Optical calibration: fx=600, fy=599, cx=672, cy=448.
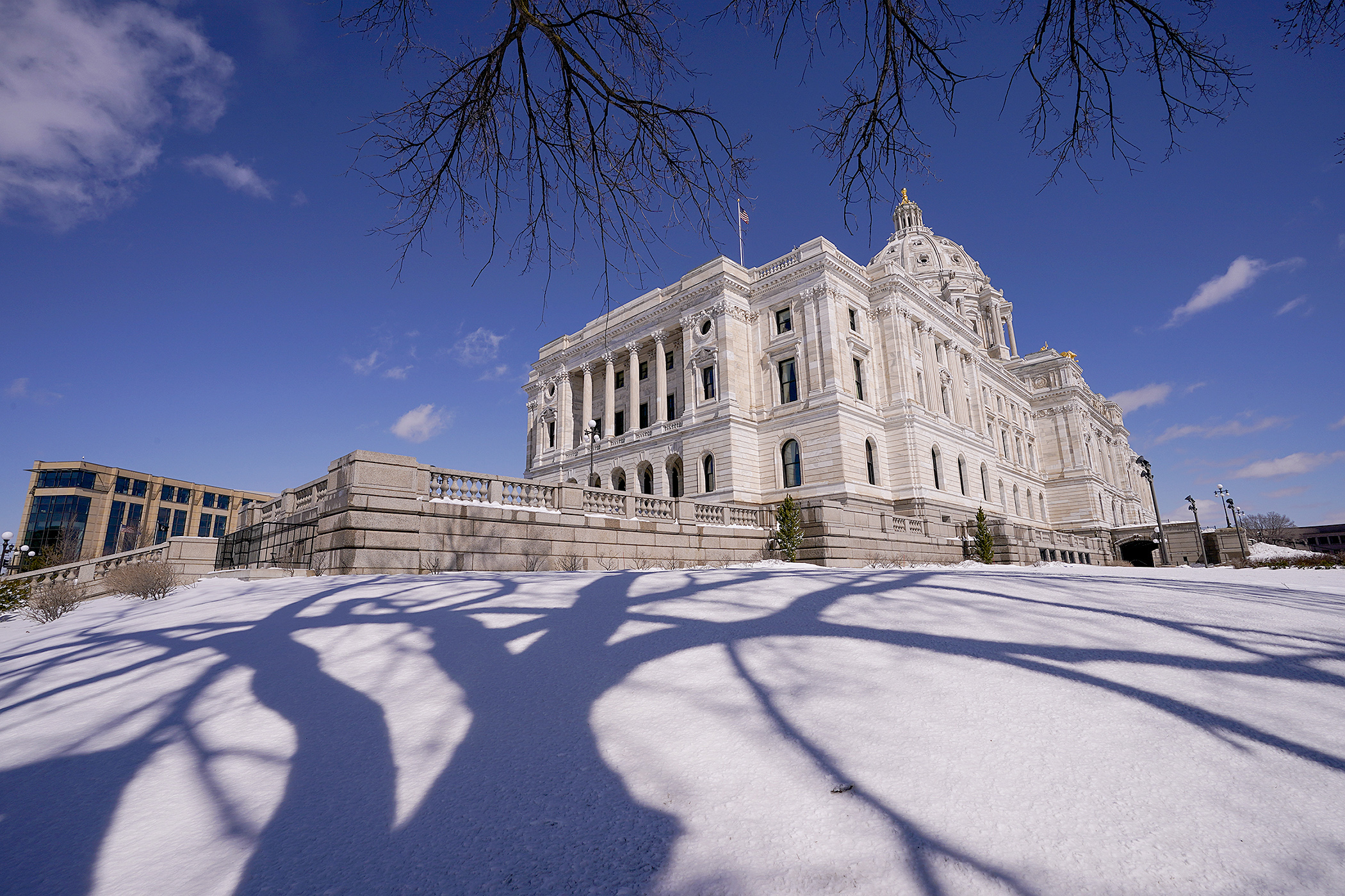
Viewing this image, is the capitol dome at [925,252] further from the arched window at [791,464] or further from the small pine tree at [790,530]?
the small pine tree at [790,530]

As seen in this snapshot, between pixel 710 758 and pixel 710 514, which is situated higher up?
pixel 710 514

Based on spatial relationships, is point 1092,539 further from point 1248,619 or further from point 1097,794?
point 1097,794

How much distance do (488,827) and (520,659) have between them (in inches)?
76.0

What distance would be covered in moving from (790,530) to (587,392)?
23.5 metres

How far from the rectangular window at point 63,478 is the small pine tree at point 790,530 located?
99496mm

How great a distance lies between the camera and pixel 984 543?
27734 millimetres

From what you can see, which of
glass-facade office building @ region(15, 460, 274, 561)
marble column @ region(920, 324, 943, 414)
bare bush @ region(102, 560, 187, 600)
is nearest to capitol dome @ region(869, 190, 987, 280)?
marble column @ region(920, 324, 943, 414)

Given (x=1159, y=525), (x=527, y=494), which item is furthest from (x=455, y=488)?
(x=1159, y=525)

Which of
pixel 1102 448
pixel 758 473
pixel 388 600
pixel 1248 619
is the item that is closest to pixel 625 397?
pixel 758 473

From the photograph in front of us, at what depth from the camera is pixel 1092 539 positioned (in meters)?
48.9

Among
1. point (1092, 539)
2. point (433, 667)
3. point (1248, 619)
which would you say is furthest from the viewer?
point (1092, 539)

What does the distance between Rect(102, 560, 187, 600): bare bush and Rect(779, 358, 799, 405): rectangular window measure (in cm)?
2821

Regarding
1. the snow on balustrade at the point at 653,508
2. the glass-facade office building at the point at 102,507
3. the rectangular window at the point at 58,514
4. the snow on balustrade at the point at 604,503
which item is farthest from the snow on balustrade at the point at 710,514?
the rectangular window at the point at 58,514

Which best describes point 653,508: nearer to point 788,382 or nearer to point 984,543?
point 984,543
